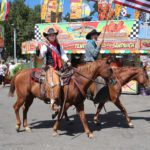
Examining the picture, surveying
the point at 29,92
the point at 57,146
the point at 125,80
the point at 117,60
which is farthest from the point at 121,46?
the point at 57,146

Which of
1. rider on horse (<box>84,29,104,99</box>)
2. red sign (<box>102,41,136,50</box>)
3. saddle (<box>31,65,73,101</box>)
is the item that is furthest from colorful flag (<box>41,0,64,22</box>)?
saddle (<box>31,65,73,101</box>)

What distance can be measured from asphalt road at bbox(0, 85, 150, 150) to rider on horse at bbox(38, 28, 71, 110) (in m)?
0.92

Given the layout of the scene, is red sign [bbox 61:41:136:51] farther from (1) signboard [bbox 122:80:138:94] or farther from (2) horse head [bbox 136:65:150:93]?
(2) horse head [bbox 136:65:150:93]

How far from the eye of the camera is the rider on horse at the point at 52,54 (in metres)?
8.60

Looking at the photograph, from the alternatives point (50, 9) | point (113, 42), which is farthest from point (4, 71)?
point (113, 42)

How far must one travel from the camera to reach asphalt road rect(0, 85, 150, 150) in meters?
7.69

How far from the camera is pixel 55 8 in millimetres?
27906

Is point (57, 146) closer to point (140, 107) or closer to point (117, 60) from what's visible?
point (140, 107)

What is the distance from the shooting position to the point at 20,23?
58.1 meters

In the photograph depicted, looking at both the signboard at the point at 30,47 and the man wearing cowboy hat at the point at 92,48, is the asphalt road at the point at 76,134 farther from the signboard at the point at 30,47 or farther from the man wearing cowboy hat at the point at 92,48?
the signboard at the point at 30,47

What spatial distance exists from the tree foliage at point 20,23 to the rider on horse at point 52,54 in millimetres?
48470

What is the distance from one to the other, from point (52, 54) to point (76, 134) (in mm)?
1853

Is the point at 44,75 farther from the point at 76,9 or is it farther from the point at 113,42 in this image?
the point at 76,9

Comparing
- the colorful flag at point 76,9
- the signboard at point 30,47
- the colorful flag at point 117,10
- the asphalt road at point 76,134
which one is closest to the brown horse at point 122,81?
the asphalt road at point 76,134
